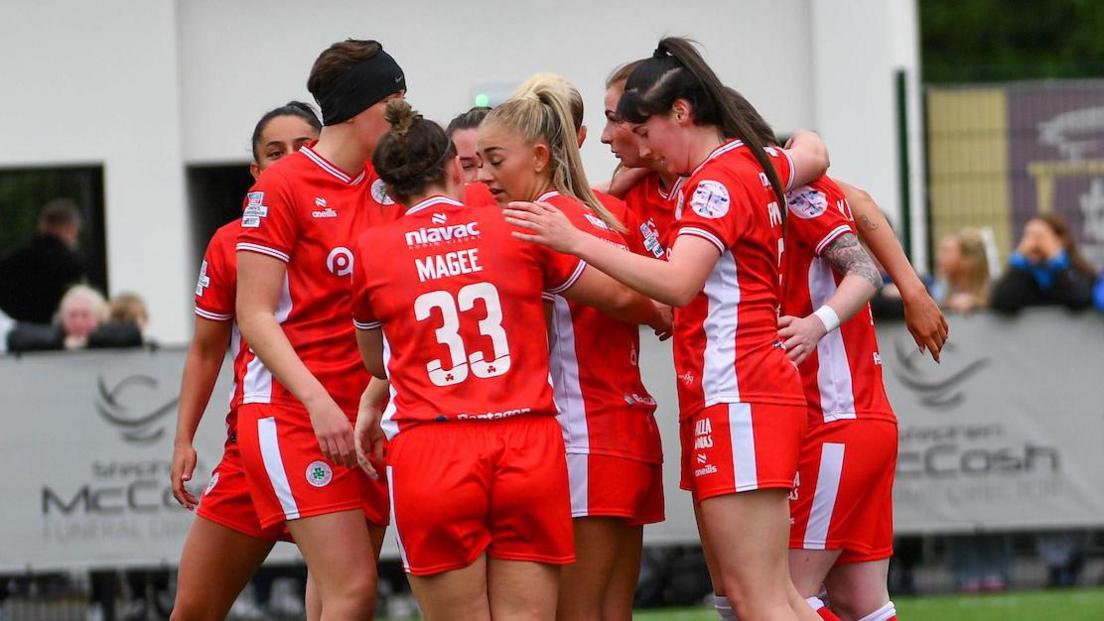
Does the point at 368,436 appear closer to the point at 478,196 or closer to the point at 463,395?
the point at 463,395

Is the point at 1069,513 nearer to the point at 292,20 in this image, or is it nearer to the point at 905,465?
the point at 905,465

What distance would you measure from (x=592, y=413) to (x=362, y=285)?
83 centimetres

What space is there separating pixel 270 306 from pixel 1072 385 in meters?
5.98

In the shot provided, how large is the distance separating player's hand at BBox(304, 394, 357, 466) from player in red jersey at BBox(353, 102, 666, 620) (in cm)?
22

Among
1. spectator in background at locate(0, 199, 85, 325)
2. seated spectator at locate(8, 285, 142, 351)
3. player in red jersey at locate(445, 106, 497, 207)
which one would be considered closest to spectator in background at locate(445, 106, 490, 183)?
player in red jersey at locate(445, 106, 497, 207)

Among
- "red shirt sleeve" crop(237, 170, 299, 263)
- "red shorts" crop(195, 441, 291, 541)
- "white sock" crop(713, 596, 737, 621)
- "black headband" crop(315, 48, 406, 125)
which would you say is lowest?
"white sock" crop(713, 596, 737, 621)

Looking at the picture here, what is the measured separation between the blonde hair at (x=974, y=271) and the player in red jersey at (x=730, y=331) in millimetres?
5940

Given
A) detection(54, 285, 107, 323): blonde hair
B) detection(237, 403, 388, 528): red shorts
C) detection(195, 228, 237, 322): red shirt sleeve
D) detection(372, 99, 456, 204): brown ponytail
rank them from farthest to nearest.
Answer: detection(54, 285, 107, 323): blonde hair
detection(195, 228, 237, 322): red shirt sleeve
detection(237, 403, 388, 528): red shorts
detection(372, 99, 456, 204): brown ponytail

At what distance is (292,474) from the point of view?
17.8ft

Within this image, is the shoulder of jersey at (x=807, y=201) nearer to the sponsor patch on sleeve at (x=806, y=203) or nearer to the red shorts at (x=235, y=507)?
the sponsor patch on sleeve at (x=806, y=203)

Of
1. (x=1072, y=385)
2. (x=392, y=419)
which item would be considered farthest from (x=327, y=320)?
(x=1072, y=385)

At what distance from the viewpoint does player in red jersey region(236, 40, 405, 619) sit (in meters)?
5.34

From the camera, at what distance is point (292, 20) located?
13.5m

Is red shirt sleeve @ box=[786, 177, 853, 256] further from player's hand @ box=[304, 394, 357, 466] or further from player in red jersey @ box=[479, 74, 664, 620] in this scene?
player's hand @ box=[304, 394, 357, 466]
